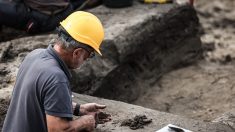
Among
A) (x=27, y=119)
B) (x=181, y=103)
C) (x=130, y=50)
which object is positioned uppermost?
(x=27, y=119)

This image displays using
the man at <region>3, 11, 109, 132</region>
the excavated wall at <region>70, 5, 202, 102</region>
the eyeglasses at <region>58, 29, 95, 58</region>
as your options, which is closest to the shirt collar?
the man at <region>3, 11, 109, 132</region>

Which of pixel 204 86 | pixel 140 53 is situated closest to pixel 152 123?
pixel 140 53

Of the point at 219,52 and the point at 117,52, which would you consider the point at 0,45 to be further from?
the point at 219,52

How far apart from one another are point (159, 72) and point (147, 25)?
894 millimetres

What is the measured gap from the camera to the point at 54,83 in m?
3.61

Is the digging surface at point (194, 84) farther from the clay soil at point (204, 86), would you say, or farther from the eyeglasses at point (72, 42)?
the eyeglasses at point (72, 42)

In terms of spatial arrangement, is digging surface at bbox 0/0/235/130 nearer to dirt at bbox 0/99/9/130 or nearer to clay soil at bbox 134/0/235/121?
clay soil at bbox 134/0/235/121

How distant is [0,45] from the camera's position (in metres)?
6.12

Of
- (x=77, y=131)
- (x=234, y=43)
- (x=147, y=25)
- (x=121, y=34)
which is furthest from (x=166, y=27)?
(x=77, y=131)

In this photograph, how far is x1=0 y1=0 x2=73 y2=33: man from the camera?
646cm

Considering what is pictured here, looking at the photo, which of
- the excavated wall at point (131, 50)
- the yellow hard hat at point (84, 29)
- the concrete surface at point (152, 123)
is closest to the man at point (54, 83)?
the yellow hard hat at point (84, 29)

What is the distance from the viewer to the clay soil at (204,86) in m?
6.71

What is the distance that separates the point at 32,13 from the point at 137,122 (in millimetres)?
2495

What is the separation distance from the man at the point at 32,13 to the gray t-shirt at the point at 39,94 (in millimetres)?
2613
